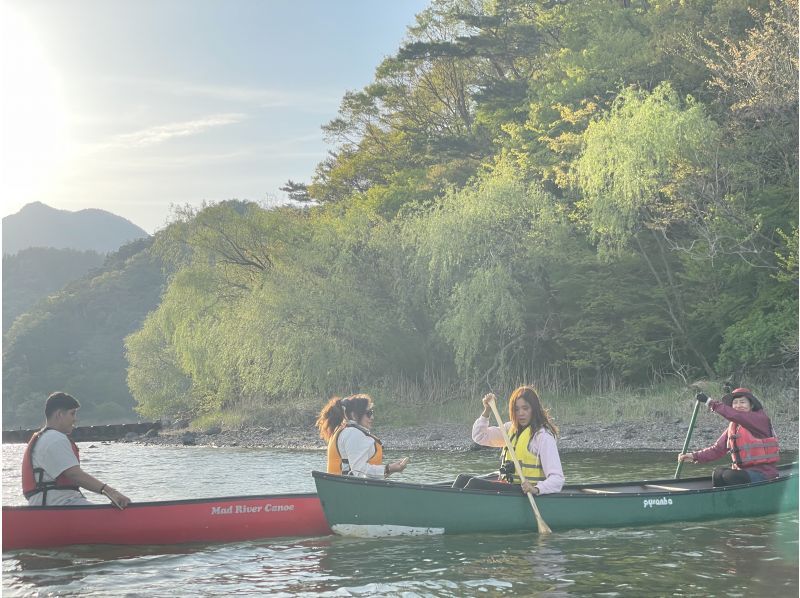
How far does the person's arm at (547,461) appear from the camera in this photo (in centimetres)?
887

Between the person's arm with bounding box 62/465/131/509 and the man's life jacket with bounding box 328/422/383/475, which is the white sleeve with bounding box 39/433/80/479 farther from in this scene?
the man's life jacket with bounding box 328/422/383/475

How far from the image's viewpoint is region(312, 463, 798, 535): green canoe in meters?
9.25

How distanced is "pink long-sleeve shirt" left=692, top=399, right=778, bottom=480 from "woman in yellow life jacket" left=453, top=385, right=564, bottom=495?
1.62 m

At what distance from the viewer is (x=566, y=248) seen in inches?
1006

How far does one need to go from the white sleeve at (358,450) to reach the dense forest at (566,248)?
45.8 feet

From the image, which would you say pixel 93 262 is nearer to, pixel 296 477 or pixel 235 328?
pixel 235 328

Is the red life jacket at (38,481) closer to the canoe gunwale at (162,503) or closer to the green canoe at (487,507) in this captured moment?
the canoe gunwale at (162,503)

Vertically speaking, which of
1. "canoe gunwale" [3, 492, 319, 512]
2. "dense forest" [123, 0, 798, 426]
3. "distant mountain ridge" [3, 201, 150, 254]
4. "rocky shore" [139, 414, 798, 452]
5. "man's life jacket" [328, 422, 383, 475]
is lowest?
"rocky shore" [139, 414, 798, 452]

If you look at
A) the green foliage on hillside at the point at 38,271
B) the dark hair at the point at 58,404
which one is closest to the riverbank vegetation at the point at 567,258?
the dark hair at the point at 58,404

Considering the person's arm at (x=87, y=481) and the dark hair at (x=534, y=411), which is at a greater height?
the dark hair at (x=534, y=411)

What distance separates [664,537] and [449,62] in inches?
1276

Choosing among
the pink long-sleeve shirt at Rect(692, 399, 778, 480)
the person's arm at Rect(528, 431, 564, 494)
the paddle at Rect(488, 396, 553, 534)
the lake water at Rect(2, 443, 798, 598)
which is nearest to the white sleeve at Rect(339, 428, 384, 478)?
the lake water at Rect(2, 443, 798, 598)

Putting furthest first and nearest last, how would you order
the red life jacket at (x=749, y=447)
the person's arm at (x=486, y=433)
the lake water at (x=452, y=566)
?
the red life jacket at (x=749, y=447)
the person's arm at (x=486, y=433)
the lake water at (x=452, y=566)

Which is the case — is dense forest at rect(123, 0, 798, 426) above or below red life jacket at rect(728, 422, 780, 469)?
above
